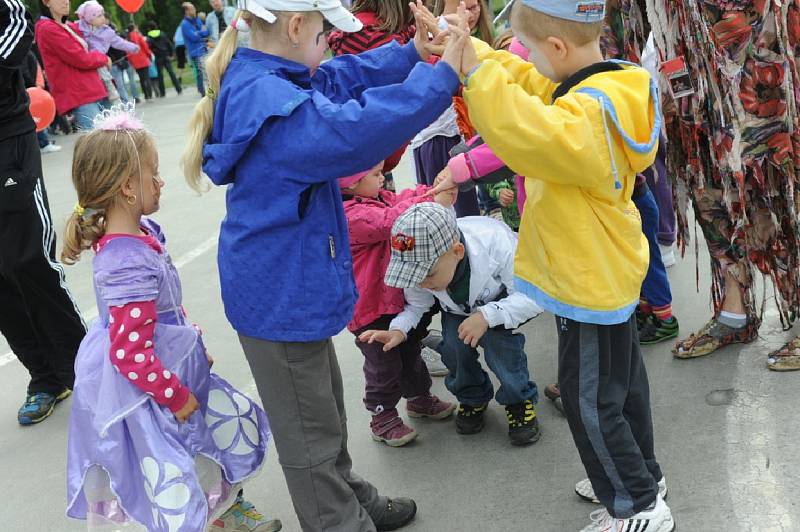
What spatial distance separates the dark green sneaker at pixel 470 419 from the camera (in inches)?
134

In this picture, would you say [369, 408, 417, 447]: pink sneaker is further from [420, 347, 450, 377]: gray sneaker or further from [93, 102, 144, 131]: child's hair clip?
[93, 102, 144, 131]: child's hair clip

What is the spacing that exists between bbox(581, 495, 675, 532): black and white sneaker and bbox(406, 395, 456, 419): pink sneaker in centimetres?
100

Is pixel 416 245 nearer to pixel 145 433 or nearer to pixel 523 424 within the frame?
pixel 523 424

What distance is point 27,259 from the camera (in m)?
3.91

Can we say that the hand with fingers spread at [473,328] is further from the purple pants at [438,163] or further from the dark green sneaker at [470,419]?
the purple pants at [438,163]

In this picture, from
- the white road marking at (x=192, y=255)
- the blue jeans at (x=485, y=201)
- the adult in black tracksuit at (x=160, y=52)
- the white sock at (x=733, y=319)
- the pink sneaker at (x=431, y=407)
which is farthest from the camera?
the adult in black tracksuit at (x=160, y=52)

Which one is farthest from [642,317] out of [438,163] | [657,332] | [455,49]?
[455,49]

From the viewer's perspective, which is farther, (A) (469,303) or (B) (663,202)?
(B) (663,202)

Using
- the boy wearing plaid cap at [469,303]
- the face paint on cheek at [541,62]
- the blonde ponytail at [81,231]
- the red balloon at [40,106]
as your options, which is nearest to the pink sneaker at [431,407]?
the boy wearing plaid cap at [469,303]

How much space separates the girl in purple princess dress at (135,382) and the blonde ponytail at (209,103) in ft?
1.12

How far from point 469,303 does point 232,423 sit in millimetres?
936

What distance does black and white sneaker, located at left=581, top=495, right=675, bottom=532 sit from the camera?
259 centimetres

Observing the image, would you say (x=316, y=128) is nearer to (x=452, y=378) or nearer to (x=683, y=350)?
(x=452, y=378)

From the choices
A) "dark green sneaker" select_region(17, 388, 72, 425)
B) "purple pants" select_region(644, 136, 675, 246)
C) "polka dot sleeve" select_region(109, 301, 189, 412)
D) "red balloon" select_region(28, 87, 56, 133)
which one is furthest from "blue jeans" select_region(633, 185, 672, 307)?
"red balloon" select_region(28, 87, 56, 133)
